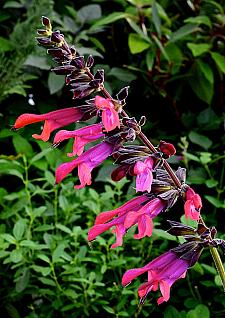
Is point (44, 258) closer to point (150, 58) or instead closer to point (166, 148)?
point (166, 148)

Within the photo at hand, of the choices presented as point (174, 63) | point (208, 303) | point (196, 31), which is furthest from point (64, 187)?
point (196, 31)

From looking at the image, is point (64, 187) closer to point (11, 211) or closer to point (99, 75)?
point (11, 211)

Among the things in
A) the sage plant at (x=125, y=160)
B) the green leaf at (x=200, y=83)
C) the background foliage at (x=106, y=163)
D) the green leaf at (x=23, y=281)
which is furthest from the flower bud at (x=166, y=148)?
the green leaf at (x=200, y=83)

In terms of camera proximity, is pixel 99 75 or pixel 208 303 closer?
pixel 99 75

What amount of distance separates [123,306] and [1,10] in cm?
148

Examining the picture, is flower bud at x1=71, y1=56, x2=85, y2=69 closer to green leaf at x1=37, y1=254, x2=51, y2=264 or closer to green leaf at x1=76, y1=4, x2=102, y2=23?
green leaf at x1=37, y1=254, x2=51, y2=264

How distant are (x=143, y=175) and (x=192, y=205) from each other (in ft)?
0.31

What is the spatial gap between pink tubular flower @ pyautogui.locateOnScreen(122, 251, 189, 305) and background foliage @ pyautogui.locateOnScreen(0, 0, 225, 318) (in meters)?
0.53

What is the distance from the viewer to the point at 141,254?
192 cm

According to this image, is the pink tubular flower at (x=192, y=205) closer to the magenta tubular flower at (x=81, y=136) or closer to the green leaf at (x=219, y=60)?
the magenta tubular flower at (x=81, y=136)

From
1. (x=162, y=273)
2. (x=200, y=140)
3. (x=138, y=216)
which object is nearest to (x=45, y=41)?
(x=138, y=216)

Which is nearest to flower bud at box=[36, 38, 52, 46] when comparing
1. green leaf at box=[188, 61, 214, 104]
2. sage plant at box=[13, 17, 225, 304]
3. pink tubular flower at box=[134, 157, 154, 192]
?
sage plant at box=[13, 17, 225, 304]

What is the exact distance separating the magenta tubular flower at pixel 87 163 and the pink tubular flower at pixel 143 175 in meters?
0.07

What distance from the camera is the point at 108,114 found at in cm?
94
